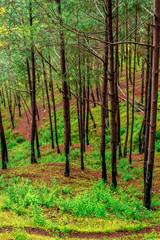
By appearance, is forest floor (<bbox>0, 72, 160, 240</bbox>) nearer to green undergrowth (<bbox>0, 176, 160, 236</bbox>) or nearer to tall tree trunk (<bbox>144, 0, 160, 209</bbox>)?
green undergrowth (<bbox>0, 176, 160, 236</bbox>)

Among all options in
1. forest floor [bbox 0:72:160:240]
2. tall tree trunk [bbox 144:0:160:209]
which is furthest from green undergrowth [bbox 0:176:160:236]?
tall tree trunk [bbox 144:0:160:209]

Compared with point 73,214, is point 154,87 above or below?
above

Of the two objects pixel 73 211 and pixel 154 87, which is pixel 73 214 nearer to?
pixel 73 211

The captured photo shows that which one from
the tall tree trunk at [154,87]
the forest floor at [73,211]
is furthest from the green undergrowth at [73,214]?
the tall tree trunk at [154,87]

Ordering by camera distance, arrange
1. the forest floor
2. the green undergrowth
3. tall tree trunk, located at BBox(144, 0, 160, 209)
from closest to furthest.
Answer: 1. the forest floor
2. the green undergrowth
3. tall tree trunk, located at BBox(144, 0, 160, 209)

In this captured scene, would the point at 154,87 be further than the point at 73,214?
Yes

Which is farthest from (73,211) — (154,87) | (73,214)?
(154,87)

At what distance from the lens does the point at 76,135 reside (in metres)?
24.1

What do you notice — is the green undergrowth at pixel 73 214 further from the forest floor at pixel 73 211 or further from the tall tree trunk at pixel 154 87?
the tall tree trunk at pixel 154 87

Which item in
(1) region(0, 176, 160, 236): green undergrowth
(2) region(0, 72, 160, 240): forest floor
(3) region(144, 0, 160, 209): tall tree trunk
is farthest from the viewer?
(3) region(144, 0, 160, 209): tall tree trunk

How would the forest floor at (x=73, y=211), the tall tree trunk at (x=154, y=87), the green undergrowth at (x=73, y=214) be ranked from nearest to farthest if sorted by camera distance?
the forest floor at (x=73, y=211) < the green undergrowth at (x=73, y=214) < the tall tree trunk at (x=154, y=87)

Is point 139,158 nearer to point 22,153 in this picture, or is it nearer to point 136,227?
point 136,227

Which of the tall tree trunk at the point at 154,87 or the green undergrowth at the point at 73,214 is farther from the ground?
the tall tree trunk at the point at 154,87

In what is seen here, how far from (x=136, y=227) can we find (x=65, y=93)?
7300 millimetres
